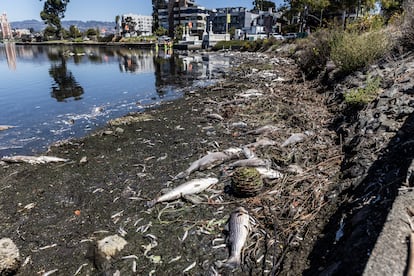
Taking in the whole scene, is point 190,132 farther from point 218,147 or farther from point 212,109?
point 212,109

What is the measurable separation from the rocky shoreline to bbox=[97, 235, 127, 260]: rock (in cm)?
5

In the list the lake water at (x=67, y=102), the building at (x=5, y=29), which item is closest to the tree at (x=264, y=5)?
the lake water at (x=67, y=102)

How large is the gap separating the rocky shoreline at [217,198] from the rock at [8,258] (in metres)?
0.16

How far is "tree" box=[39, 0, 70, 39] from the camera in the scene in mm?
123012

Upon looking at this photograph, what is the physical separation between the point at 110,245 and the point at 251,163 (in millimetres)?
3911

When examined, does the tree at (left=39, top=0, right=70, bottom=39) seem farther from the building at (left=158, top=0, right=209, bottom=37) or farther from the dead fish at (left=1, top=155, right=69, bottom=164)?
the dead fish at (left=1, top=155, right=69, bottom=164)

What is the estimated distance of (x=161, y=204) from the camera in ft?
19.4

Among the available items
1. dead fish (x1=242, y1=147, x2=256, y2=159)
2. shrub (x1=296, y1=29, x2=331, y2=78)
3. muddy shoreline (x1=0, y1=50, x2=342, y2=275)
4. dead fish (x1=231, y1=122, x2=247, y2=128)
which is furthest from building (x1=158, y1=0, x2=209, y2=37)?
dead fish (x1=242, y1=147, x2=256, y2=159)

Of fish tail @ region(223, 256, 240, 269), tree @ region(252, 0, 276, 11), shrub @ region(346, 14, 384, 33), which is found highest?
tree @ region(252, 0, 276, 11)

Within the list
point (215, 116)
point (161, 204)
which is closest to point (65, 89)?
point (215, 116)

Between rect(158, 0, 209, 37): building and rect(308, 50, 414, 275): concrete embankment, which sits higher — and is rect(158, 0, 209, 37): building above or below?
above

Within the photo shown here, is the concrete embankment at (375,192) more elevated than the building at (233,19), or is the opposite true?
the building at (233,19)

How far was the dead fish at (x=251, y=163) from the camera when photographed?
6945mm

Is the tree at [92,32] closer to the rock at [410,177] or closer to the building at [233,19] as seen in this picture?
the building at [233,19]
